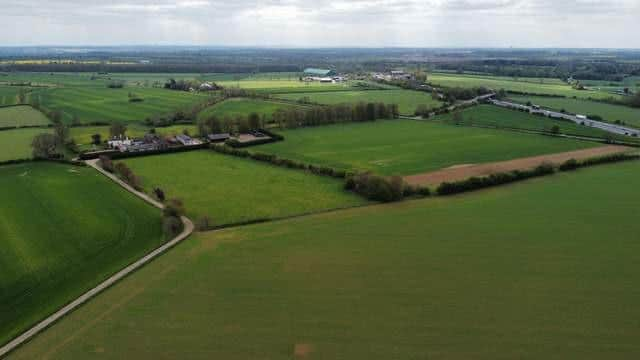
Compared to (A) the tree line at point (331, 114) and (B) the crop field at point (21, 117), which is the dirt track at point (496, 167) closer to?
(A) the tree line at point (331, 114)

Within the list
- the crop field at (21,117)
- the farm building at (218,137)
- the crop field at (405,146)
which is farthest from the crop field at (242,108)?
the crop field at (21,117)

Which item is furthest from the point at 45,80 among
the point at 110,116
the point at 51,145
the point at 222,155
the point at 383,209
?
the point at 383,209

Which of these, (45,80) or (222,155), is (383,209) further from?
(45,80)

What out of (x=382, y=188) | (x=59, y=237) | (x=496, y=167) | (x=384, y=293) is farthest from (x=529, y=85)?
(x=59, y=237)

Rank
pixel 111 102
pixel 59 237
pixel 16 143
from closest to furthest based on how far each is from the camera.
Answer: pixel 59 237 → pixel 16 143 → pixel 111 102

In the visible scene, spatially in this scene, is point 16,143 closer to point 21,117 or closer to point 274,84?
point 21,117

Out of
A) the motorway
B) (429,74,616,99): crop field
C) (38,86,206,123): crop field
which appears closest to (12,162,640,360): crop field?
the motorway
